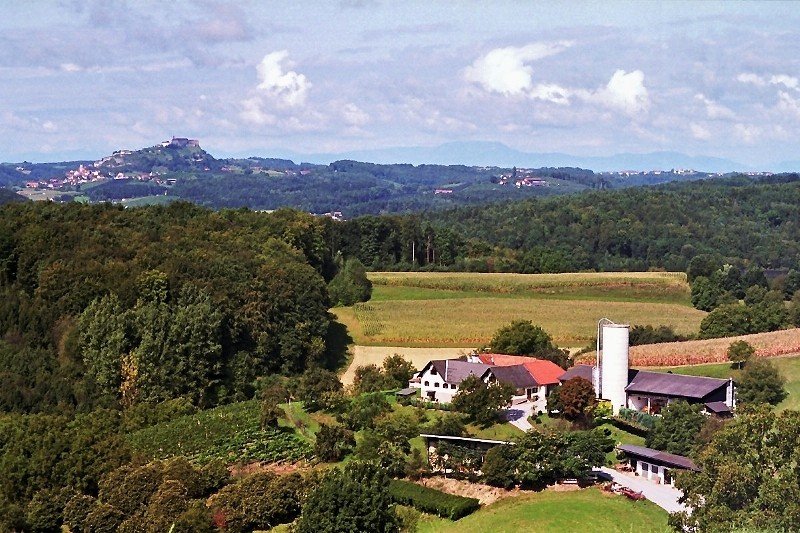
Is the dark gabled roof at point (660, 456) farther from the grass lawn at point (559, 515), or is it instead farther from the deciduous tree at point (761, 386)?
the deciduous tree at point (761, 386)

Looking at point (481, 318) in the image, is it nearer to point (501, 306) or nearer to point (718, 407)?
point (501, 306)

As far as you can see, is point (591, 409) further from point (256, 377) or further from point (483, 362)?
point (256, 377)

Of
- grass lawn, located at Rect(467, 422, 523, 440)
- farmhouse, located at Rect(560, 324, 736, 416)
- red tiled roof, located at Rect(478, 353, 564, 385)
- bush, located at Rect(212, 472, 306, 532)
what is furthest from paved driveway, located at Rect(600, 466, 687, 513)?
red tiled roof, located at Rect(478, 353, 564, 385)

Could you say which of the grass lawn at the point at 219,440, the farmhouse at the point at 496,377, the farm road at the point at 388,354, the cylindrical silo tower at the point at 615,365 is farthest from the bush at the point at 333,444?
the farm road at the point at 388,354

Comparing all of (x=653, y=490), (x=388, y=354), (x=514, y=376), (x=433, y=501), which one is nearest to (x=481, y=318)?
(x=388, y=354)

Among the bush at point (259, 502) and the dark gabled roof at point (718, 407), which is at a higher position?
the dark gabled roof at point (718, 407)

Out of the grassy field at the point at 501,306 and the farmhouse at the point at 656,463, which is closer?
the farmhouse at the point at 656,463
